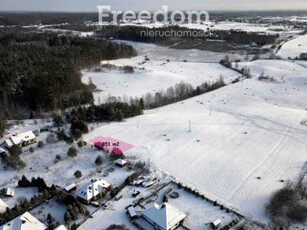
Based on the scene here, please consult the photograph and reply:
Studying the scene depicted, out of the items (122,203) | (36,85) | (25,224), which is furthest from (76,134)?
(36,85)

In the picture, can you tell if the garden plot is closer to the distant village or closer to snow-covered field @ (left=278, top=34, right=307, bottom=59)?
the distant village

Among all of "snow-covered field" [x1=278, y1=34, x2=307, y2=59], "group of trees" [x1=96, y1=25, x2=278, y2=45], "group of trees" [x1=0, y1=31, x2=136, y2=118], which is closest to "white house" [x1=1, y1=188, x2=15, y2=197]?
"group of trees" [x1=0, y1=31, x2=136, y2=118]

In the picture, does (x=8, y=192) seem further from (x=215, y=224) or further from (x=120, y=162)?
(x=215, y=224)

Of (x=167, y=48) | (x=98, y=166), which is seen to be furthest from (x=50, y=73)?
(x=167, y=48)

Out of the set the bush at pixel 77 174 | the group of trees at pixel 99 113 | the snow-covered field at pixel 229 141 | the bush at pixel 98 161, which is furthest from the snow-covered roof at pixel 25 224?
the group of trees at pixel 99 113

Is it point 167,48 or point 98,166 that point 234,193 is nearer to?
point 98,166
